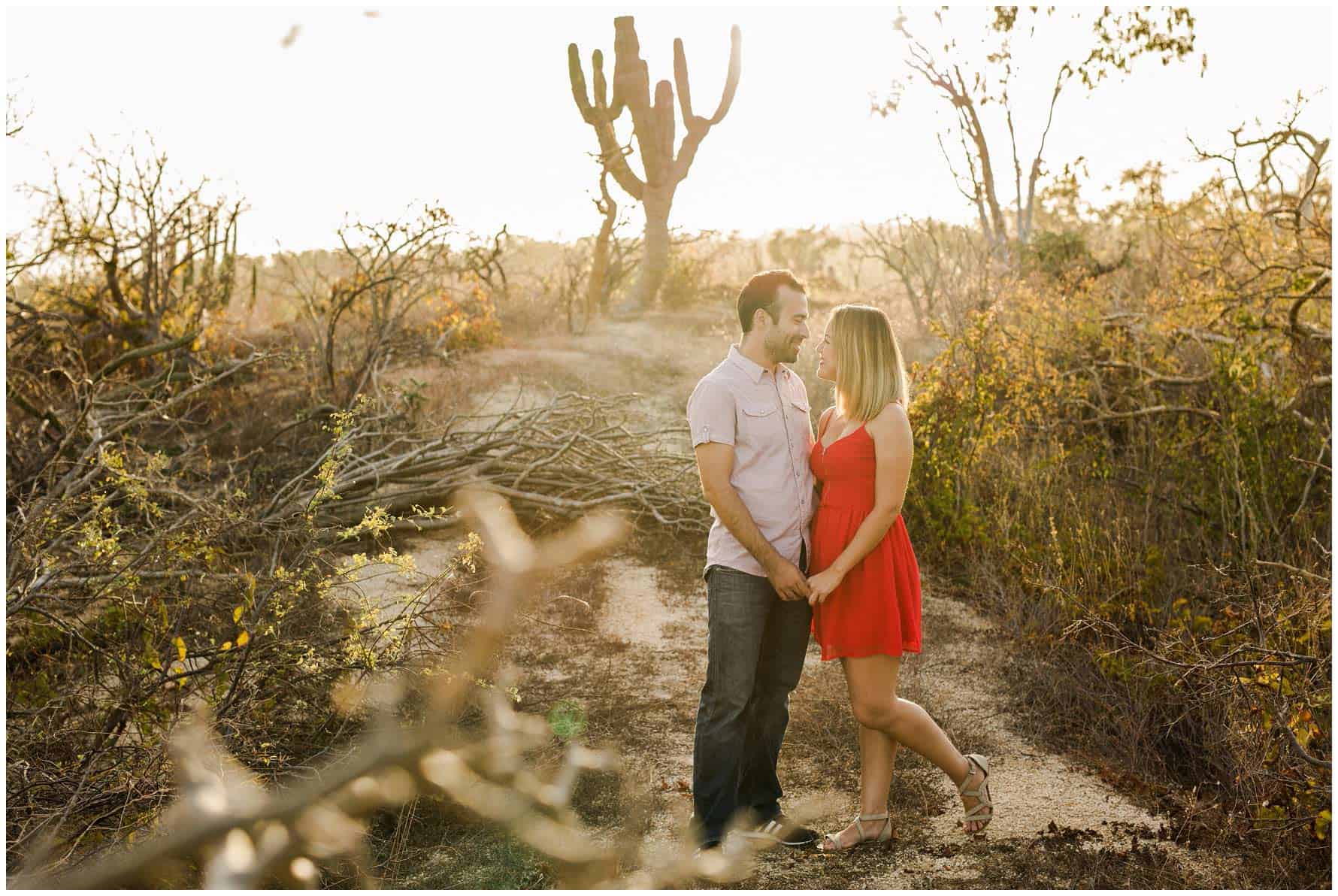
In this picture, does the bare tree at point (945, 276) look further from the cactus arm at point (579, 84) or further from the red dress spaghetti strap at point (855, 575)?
the cactus arm at point (579, 84)

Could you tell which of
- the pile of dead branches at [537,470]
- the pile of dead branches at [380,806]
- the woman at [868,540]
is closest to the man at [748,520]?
the woman at [868,540]

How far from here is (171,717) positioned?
161 inches

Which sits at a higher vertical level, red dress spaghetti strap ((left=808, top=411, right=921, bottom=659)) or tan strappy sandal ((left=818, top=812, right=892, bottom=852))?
red dress spaghetti strap ((left=808, top=411, right=921, bottom=659))

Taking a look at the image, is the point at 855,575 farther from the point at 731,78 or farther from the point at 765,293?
the point at 731,78

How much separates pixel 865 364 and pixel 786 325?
29 centimetres

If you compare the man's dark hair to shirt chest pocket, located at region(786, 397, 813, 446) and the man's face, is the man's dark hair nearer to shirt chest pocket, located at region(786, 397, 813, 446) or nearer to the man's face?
the man's face

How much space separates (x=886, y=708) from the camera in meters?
3.31

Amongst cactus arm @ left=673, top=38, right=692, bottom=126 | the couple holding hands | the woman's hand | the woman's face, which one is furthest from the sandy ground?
cactus arm @ left=673, top=38, right=692, bottom=126

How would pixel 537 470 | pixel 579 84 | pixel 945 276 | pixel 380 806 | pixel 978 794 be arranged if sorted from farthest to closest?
pixel 579 84 → pixel 945 276 → pixel 537 470 → pixel 380 806 → pixel 978 794

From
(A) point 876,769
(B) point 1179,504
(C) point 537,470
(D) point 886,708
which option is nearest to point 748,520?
(D) point 886,708

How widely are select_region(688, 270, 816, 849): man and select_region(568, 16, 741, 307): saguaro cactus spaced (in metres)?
14.3

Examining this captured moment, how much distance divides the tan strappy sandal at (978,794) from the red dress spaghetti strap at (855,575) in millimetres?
522

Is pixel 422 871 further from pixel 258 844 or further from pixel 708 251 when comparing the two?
pixel 708 251

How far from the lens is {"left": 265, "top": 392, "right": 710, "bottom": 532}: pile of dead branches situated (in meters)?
6.87
